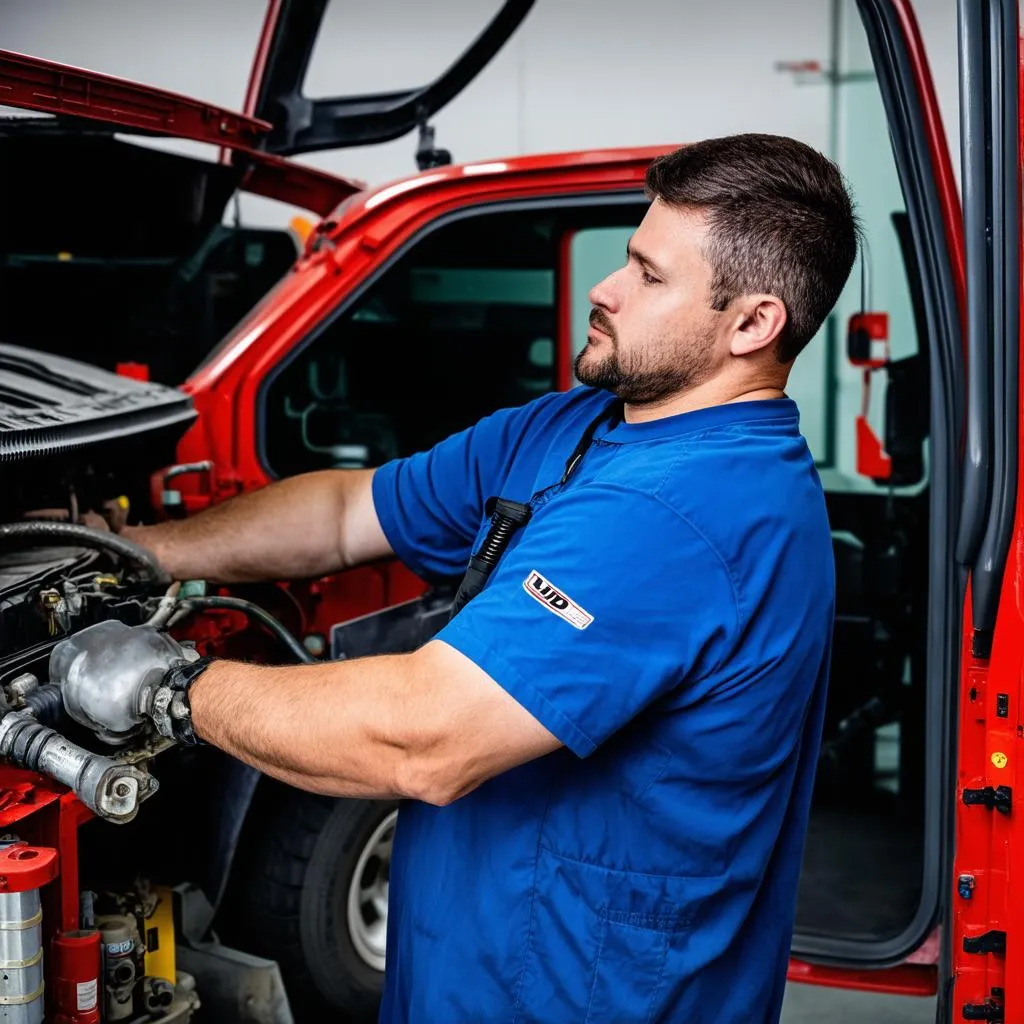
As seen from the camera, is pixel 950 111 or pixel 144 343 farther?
pixel 950 111

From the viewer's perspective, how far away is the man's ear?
168cm

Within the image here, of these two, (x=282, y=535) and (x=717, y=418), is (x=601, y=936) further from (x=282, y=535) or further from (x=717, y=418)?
(x=282, y=535)

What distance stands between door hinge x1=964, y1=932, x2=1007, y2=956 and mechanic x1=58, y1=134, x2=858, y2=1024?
1.27 ft

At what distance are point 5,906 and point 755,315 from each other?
4.00 feet

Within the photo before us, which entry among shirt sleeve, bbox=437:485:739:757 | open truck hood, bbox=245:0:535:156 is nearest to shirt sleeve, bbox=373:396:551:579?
shirt sleeve, bbox=437:485:739:757

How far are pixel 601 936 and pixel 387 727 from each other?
402 mm

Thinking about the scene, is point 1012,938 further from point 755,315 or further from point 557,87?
point 557,87

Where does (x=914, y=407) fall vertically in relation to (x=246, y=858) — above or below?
above

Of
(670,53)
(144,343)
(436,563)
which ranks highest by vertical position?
(670,53)

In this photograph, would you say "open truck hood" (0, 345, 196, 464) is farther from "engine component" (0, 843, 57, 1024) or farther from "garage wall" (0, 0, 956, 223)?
"garage wall" (0, 0, 956, 223)

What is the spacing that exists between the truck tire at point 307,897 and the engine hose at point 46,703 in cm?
101

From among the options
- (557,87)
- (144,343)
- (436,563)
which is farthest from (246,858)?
(557,87)

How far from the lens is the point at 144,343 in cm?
350

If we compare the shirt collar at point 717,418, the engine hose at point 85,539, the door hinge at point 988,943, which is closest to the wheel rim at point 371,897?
the engine hose at point 85,539
